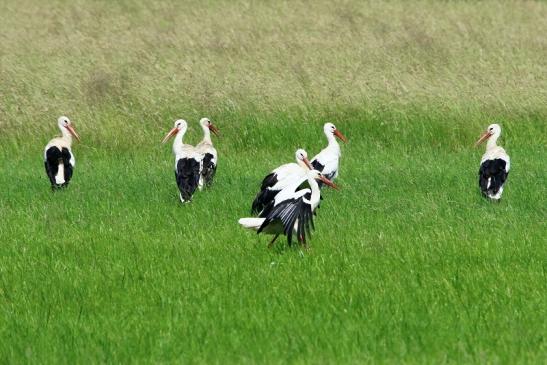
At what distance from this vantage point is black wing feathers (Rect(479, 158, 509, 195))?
36.5ft

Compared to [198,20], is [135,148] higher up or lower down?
lower down

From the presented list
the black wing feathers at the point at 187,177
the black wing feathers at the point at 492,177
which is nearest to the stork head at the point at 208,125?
the black wing feathers at the point at 187,177

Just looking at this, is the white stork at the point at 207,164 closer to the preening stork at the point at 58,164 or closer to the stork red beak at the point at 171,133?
the stork red beak at the point at 171,133

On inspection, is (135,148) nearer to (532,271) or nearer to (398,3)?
(532,271)

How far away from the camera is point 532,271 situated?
777 centimetres

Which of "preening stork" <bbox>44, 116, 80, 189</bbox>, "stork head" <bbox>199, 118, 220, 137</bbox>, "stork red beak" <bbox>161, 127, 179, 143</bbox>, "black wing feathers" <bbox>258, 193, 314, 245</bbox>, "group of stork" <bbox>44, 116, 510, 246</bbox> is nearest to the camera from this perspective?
"black wing feathers" <bbox>258, 193, 314, 245</bbox>

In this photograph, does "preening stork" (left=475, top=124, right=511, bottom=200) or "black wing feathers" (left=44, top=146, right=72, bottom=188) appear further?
"black wing feathers" (left=44, top=146, right=72, bottom=188)

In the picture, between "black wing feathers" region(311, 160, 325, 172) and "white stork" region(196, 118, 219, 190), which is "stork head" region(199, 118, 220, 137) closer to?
"white stork" region(196, 118, 219, 190)

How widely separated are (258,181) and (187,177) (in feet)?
4.22

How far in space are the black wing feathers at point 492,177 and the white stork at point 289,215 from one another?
2.63 metres

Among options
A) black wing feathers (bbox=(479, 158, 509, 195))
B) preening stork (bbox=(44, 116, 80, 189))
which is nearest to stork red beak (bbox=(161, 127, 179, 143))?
preening stork (bbox=(44, 116, 80, 189))

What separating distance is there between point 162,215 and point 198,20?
13.1 meters

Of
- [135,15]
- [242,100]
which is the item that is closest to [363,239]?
[242,100]

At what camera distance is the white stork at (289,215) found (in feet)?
27.9
